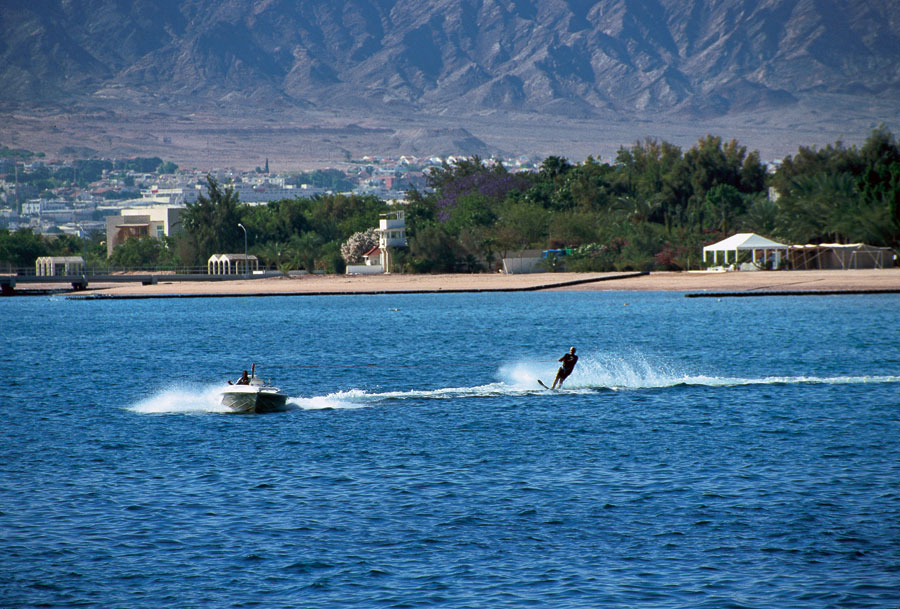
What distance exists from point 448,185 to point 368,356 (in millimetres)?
123396

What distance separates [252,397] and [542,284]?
244 feet

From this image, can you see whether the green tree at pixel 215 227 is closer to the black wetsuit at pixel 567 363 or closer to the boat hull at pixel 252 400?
the black wetsuit at pixel 567 363

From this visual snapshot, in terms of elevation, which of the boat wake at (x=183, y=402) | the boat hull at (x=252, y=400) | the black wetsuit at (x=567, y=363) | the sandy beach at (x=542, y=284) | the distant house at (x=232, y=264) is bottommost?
the boat wake at (x=183, y=402)

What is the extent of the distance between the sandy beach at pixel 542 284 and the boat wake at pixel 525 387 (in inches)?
1868

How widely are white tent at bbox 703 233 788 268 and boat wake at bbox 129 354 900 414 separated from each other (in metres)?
62.4

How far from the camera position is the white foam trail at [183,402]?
127ft

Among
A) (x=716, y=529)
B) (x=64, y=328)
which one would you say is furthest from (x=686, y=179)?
(x=716, y=529)

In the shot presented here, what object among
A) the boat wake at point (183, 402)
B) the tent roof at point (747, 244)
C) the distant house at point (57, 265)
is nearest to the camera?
the boat wake at point (183, 402)

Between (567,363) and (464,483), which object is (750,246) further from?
(464,483)

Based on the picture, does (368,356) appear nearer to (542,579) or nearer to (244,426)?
(244,426)

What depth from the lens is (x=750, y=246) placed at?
108 m

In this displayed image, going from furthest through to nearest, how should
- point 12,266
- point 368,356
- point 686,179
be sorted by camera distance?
point 12,266
point 686,179
point 368,356

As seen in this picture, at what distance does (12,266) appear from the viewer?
176 metres

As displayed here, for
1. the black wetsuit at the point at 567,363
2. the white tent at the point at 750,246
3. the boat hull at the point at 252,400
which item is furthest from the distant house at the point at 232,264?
the boat hull at the point at 252,400
